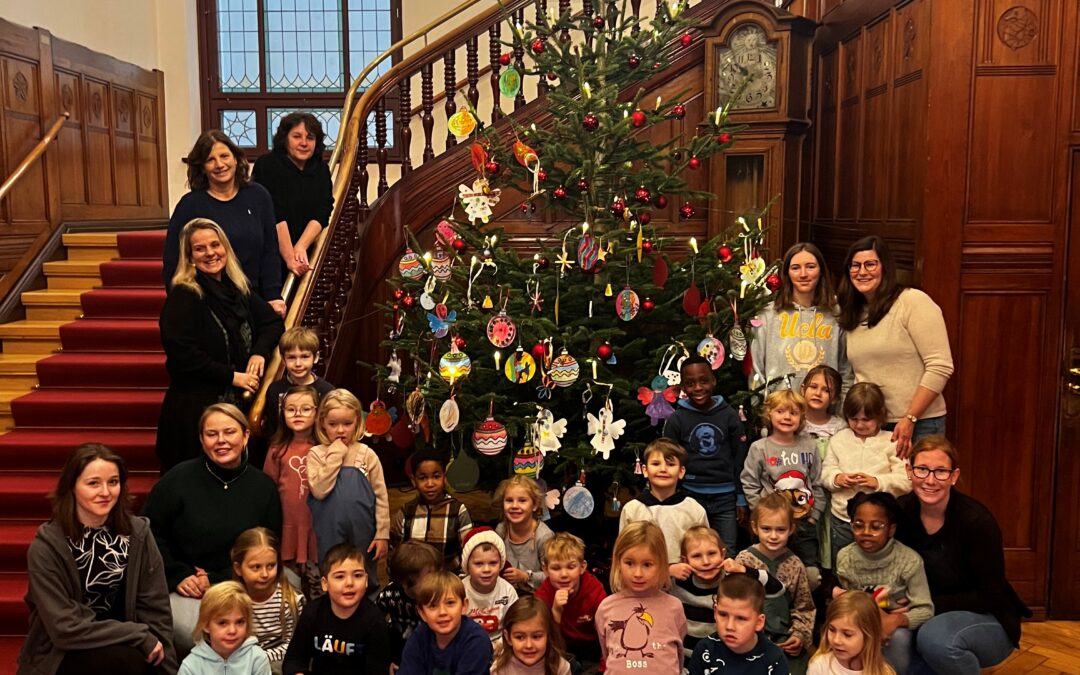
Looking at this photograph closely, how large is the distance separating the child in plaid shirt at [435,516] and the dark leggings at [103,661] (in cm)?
136

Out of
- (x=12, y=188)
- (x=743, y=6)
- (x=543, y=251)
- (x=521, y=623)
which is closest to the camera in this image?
(x=521, y=623)

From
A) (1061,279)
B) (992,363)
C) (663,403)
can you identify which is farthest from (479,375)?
(1061,279)

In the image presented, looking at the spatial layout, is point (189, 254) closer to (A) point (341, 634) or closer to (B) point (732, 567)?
(A) point (341, 634)

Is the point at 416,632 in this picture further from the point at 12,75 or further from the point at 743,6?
the point at 12,75

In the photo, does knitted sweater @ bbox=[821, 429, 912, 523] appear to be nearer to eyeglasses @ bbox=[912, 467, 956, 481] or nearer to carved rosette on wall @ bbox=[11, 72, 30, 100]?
eyeglasses @ bbox=[912, 467, 956, 481]

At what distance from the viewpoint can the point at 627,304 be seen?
Result: 4762 millimetres

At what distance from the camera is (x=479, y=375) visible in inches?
202

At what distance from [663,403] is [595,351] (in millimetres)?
441

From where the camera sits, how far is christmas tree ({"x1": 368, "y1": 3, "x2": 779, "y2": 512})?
4793mm

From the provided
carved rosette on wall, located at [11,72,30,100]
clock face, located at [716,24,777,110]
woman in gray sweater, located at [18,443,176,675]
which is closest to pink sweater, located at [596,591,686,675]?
woman in gray sweater, located at [18,443,176,675]

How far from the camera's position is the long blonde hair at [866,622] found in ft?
11.2

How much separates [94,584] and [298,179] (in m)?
2.76

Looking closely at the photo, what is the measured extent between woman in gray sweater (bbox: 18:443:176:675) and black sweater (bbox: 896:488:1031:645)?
3.05 meters

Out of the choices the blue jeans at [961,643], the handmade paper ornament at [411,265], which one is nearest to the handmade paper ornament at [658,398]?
the handmade paper ornament at [411,265]
